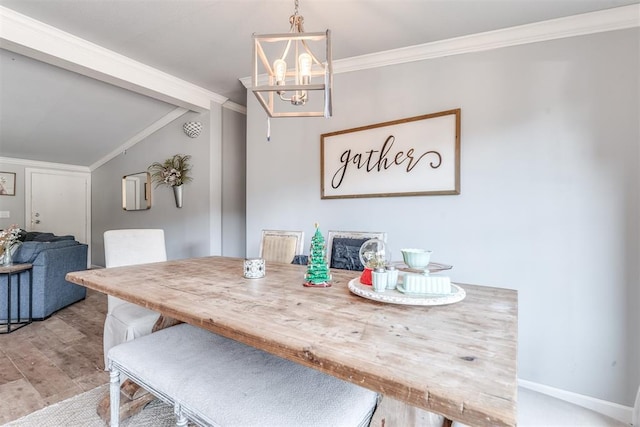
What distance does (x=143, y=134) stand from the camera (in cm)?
455

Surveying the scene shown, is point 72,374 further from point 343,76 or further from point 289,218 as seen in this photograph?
point 343,76

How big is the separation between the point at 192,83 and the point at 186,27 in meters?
1.15

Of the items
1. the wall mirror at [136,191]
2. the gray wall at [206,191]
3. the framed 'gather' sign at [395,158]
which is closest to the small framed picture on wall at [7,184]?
the wall mirror at [136,191]

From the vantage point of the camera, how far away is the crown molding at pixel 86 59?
2174 millimetres

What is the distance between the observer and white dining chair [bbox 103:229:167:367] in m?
1.64

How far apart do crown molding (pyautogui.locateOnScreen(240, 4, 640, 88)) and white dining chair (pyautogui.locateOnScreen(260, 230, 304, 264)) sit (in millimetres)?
1596

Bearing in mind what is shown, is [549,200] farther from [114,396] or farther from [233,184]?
[233,184]

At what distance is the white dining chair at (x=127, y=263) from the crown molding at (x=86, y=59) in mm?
1639

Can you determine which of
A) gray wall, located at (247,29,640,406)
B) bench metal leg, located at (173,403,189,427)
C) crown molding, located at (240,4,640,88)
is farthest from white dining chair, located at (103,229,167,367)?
crown molding, located at (240,4,640,88)

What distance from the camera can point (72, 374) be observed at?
1940mm

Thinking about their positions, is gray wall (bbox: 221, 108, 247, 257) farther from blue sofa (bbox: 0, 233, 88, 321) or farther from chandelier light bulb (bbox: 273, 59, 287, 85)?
chandelier light bulb (bbox: 273, 59, 287, 85)

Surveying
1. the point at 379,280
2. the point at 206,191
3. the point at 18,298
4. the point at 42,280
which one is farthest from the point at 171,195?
the point at 379,280

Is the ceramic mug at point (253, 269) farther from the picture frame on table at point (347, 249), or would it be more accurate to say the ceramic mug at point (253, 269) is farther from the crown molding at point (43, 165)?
the crown molding at point (43, 165)

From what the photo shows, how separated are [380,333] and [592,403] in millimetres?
2018
